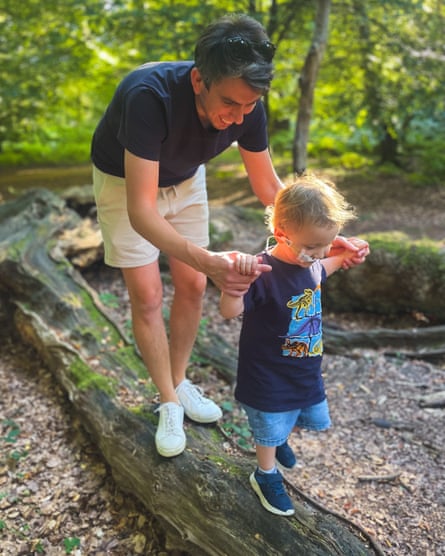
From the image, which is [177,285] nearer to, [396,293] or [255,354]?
[255,354]

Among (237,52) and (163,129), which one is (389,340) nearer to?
(163,129)

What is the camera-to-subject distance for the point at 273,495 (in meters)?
2.11

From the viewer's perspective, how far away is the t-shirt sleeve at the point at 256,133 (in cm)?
222

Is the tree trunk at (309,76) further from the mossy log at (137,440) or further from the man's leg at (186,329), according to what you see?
the man's leg at (186,329)

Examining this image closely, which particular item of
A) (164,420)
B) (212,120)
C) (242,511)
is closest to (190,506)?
(242,511)

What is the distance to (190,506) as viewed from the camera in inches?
88.4

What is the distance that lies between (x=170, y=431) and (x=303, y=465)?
857mm

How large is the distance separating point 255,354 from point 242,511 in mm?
696

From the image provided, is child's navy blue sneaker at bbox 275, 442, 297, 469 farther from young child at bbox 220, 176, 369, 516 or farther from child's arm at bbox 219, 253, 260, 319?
child's arm at bbox 219, 253, 260, 319

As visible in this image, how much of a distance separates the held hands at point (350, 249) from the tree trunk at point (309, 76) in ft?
12.6

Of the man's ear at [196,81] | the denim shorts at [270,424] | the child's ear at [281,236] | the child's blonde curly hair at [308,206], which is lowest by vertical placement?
the denim shorts at [270,424]

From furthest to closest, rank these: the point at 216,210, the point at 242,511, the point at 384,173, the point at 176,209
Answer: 1. the point at 384,173
2. the point at 216,210
3. the point at 176,209
4. the point at 242,511

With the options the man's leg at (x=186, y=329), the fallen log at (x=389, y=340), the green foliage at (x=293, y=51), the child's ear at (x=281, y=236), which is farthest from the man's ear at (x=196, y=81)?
the green foliage at (x=293, y=51)

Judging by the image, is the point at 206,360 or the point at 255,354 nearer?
the point at 255,354
